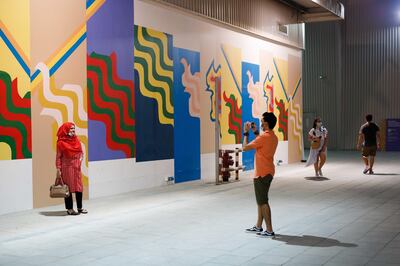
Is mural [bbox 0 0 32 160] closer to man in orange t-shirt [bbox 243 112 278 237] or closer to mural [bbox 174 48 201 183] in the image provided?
man in orange t-shirt [bbox 243 112 278 237]

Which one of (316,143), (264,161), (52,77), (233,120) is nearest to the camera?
(264,161)

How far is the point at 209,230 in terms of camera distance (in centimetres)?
855

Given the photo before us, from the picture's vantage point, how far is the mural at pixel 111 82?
40.3 ft

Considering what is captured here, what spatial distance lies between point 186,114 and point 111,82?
3.49 metres

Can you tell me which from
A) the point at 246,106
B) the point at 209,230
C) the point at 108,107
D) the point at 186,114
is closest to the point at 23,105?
the point at 108,107

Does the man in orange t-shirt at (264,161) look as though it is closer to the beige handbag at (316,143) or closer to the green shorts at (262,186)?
the green shorts at (262,186)

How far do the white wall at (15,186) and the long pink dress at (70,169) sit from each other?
42.9 inches

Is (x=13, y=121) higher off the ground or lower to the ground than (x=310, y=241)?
higher

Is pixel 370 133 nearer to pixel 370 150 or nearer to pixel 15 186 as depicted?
pixel 370 150

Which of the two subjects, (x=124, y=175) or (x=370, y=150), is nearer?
(x=124, y=175)

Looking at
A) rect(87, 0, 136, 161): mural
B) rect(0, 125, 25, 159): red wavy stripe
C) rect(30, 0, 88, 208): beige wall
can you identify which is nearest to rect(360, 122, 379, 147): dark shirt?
rect(87, 0, 136, 161): mural

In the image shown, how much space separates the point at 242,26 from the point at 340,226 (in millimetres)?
11435

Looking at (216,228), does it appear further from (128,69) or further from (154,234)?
(128,69)

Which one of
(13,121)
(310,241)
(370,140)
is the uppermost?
(13,121)
